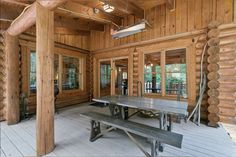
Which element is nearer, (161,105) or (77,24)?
(161,105)

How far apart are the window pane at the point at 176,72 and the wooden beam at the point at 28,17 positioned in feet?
11.9

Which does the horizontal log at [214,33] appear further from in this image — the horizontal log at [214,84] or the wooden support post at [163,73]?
the wooden support post at [163,73]

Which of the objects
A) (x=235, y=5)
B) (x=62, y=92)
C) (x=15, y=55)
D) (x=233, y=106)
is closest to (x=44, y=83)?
(x=15, y=55)

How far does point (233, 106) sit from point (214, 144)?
1.40 metres

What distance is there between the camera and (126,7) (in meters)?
4.25

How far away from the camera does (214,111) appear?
3.47 metres

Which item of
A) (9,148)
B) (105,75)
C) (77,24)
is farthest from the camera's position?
(105,75)

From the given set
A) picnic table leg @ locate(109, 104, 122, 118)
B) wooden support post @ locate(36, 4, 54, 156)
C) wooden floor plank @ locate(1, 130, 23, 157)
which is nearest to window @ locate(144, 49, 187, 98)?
picnic table leg @ locate(109, 104, 122, 118)

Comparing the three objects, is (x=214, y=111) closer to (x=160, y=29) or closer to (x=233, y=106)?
(x=233, y=106)

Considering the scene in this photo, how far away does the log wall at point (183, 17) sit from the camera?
12.1 ft

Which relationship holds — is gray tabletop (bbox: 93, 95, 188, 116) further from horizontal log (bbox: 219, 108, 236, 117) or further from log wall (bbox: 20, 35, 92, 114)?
log wall (bbox: 20, 35, 92, 114)

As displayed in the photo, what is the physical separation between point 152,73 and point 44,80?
3.71 m

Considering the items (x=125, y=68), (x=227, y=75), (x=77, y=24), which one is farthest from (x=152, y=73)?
(x=77, y=24)

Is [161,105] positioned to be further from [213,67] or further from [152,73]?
[152,73]
